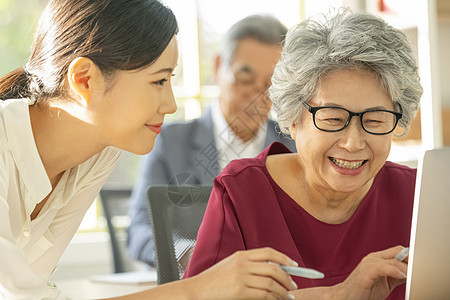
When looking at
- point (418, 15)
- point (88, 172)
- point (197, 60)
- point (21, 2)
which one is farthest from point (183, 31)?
point (88, 172)

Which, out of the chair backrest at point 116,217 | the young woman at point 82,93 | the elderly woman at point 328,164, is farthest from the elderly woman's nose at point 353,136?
the chair backrest at point 116,217

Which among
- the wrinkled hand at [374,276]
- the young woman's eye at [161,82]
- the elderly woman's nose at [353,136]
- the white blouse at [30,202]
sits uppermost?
the young woman's eye at [161,82]

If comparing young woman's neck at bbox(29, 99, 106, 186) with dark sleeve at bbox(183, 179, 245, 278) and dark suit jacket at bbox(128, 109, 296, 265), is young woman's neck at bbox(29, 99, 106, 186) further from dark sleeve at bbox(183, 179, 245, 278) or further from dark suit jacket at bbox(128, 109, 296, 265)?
dark suit jacket at bbox(128, 109, 296, 265)

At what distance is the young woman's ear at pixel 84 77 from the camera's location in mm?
1393

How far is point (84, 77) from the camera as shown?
1.42 m

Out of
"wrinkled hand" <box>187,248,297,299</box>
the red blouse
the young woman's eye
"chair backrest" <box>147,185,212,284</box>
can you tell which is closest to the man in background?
"chair backrest" <box>147,185,212,284</box>

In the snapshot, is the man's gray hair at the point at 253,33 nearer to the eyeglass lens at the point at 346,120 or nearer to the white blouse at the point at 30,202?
the white blouse at the point at 30,202

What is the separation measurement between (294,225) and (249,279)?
1.90 ft

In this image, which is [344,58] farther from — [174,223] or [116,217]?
[116,217]

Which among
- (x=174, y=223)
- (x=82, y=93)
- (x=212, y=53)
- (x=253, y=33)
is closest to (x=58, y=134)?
(x=82, y=93)

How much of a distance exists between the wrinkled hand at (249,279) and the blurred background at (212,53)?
8.01ft

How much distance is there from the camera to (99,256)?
4.27 meters

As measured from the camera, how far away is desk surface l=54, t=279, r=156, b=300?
1.81 meters

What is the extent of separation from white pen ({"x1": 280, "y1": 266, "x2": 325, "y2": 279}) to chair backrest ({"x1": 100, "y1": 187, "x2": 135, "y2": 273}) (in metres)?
1.96
